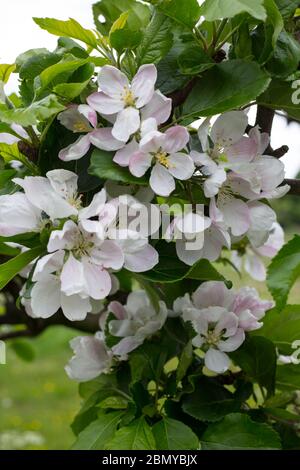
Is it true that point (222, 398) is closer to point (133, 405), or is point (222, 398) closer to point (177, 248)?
point (133, 405)

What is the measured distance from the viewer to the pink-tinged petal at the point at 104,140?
2.29 ft

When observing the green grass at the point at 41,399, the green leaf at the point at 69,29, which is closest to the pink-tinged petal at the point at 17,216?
the green leaf at the point at 69,29

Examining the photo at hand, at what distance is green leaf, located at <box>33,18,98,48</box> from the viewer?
79 centimetres

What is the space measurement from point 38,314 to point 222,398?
1.09 feet

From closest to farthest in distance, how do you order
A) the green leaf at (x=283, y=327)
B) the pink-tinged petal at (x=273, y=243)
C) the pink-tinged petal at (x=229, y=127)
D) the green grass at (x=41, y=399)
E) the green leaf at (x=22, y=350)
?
1. the pink-tinged petal at (x=229, y=127)
2. the green leaf at (x=283, y=327)
3. the pink-tinged petal at (x=273, y=243)
4. the green leaf at (x=22, y=350)
5. the green grass at (x=41, y=399)

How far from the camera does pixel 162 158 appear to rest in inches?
27.2

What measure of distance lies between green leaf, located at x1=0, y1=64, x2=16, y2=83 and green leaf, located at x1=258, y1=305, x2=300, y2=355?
44 cm

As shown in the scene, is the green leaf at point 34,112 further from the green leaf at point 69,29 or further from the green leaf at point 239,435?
the green leaf at point 239,435

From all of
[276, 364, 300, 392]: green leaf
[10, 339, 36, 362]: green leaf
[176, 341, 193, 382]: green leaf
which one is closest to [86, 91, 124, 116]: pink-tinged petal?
[176, 341, 193, 382]: green leaf

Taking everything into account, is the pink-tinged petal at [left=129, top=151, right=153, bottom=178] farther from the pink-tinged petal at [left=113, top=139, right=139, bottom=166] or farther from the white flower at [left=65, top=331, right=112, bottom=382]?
the white flower at [left=65, top=331, right=112, bottom=382]

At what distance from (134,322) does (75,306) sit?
0.93 ft

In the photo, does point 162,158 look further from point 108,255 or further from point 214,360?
point 214,360

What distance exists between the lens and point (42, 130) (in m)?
0.77
